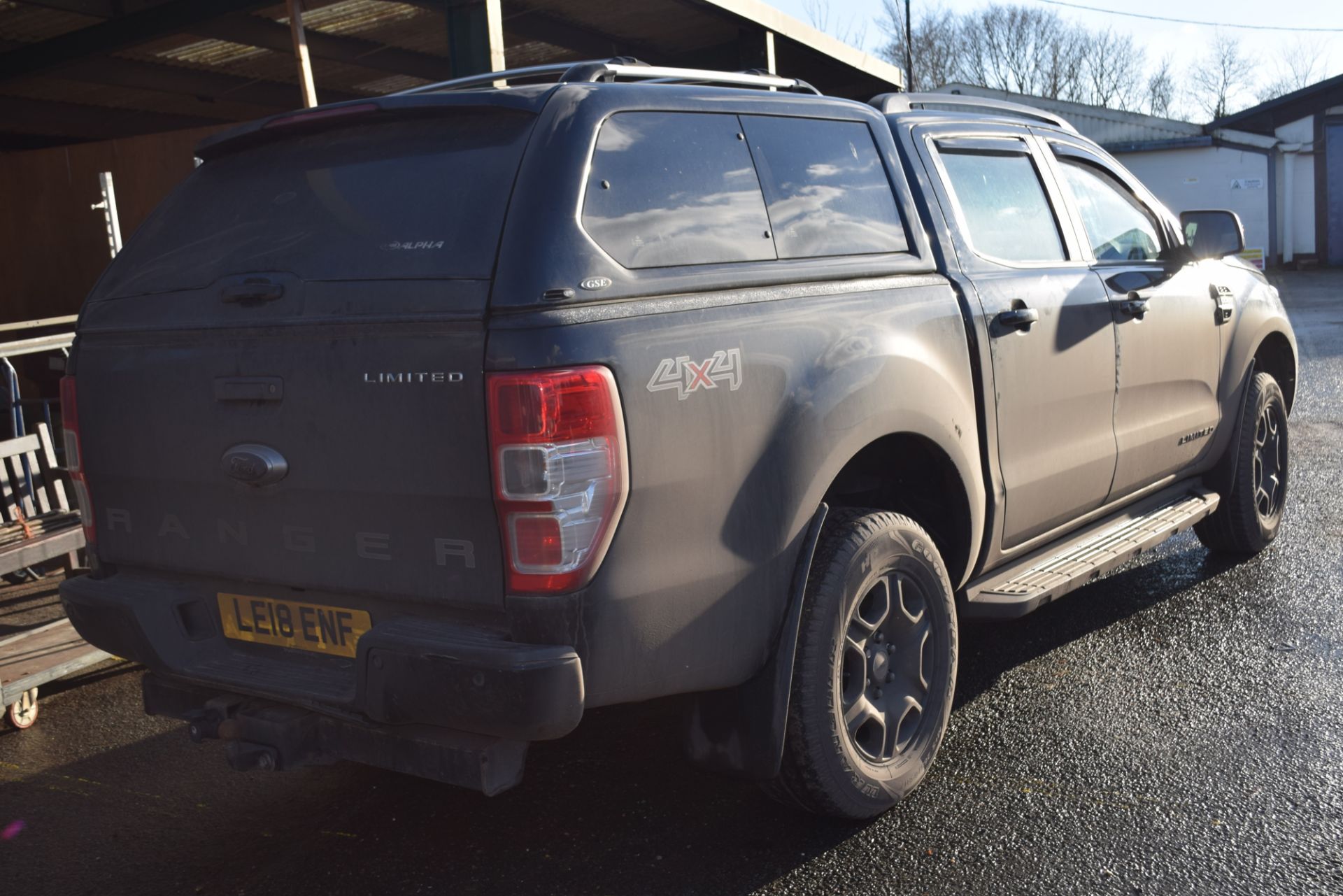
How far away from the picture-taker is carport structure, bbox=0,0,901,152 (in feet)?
29.1

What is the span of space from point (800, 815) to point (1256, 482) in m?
3.38

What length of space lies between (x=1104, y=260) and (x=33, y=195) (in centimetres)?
1019

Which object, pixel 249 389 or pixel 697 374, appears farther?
pixel 249 389

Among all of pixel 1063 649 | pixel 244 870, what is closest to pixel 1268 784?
pixel 1063 649

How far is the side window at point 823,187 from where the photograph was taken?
323 centimetres

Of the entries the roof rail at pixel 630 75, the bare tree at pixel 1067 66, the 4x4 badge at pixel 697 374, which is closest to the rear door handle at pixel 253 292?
the roof rail at pixel 630 75

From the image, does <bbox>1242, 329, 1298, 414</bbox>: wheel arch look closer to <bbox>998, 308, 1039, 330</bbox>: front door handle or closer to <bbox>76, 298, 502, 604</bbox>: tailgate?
<bbox>998, 308, 1039, 330</bbox>: front door handle

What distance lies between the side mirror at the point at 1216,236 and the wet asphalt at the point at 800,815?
5.10 ft

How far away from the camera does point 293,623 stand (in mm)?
2936

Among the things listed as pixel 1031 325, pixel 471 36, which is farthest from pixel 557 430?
pixel 471 36

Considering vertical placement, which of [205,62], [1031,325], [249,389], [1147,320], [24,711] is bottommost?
[24,711]

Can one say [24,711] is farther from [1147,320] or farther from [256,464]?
[1147,320]

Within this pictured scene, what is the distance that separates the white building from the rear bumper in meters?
30.6

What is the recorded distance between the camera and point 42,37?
9.77m
